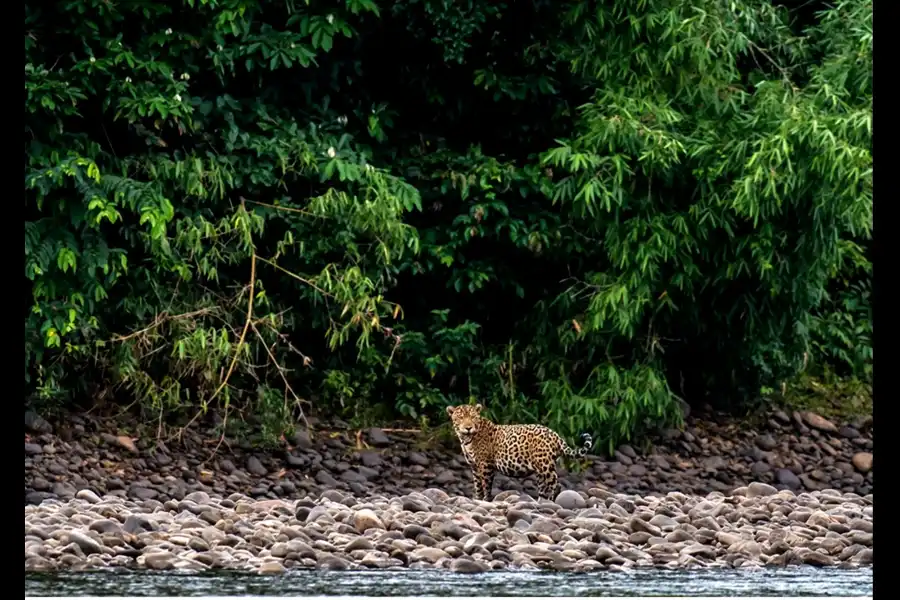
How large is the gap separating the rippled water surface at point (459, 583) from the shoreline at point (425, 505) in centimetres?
16

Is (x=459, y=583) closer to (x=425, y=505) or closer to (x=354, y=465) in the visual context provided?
(x=425, y=505)

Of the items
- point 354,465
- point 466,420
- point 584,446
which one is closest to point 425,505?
point 466,420

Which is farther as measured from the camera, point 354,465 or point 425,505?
point 354,465

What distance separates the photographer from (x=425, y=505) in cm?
609

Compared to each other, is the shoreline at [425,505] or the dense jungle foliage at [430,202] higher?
the dense jungle foliage at [430,202]

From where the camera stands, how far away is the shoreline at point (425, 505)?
4848mm

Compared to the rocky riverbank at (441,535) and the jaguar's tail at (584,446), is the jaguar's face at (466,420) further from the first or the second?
the jaguar's tail at (584,446)

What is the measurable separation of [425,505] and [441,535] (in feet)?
3.16

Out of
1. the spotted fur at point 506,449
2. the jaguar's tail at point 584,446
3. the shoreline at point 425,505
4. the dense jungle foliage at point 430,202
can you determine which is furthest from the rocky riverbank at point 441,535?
the dense jungle foliage at point 430,202

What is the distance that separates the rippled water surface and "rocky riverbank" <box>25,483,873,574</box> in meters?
0.15

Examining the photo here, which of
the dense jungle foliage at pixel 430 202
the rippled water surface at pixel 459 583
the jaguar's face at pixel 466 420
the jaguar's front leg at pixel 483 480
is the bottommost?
the rippled water surface at pixel 459 583

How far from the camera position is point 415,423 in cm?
782

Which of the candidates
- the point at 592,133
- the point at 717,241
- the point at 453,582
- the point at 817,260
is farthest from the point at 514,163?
the point at 453,582
